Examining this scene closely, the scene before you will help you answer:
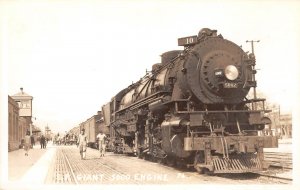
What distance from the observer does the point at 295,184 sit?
7.90 meters

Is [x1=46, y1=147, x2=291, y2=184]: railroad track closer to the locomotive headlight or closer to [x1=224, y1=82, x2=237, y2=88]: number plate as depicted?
[x1=224, y1=82, x2=237, y2=88]: number plate

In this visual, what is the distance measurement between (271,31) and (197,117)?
241 cm

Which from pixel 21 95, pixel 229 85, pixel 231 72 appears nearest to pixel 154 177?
pixel 229 85

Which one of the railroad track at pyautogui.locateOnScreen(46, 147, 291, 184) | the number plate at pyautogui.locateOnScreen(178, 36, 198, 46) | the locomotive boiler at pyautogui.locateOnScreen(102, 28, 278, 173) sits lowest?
the railroad track at pyautogui.locateOnScreen(46, 147, 291, 184)

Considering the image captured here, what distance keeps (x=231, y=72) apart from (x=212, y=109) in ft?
3.04

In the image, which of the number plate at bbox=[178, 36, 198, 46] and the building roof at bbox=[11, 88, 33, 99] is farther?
the building roof at bbox=[11, 88, 33, 99]

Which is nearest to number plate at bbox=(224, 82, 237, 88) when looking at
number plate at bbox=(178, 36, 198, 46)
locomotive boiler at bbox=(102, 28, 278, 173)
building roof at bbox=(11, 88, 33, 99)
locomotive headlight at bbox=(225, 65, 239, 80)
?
locomotive boiler at bbox=(102, 28, 278, 173)

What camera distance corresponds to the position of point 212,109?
8945 mm

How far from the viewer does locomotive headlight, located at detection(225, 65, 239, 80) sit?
853 centimetres

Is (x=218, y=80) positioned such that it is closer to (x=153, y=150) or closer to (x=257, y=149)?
(x=257, y=149)

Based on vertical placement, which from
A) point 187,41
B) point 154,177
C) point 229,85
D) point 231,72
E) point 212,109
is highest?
point 187,41

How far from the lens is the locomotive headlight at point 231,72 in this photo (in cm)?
853

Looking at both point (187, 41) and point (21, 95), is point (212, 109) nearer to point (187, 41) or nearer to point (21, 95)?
point (187, 41)

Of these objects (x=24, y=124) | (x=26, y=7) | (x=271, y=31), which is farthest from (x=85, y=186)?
(x=24, y=124)
